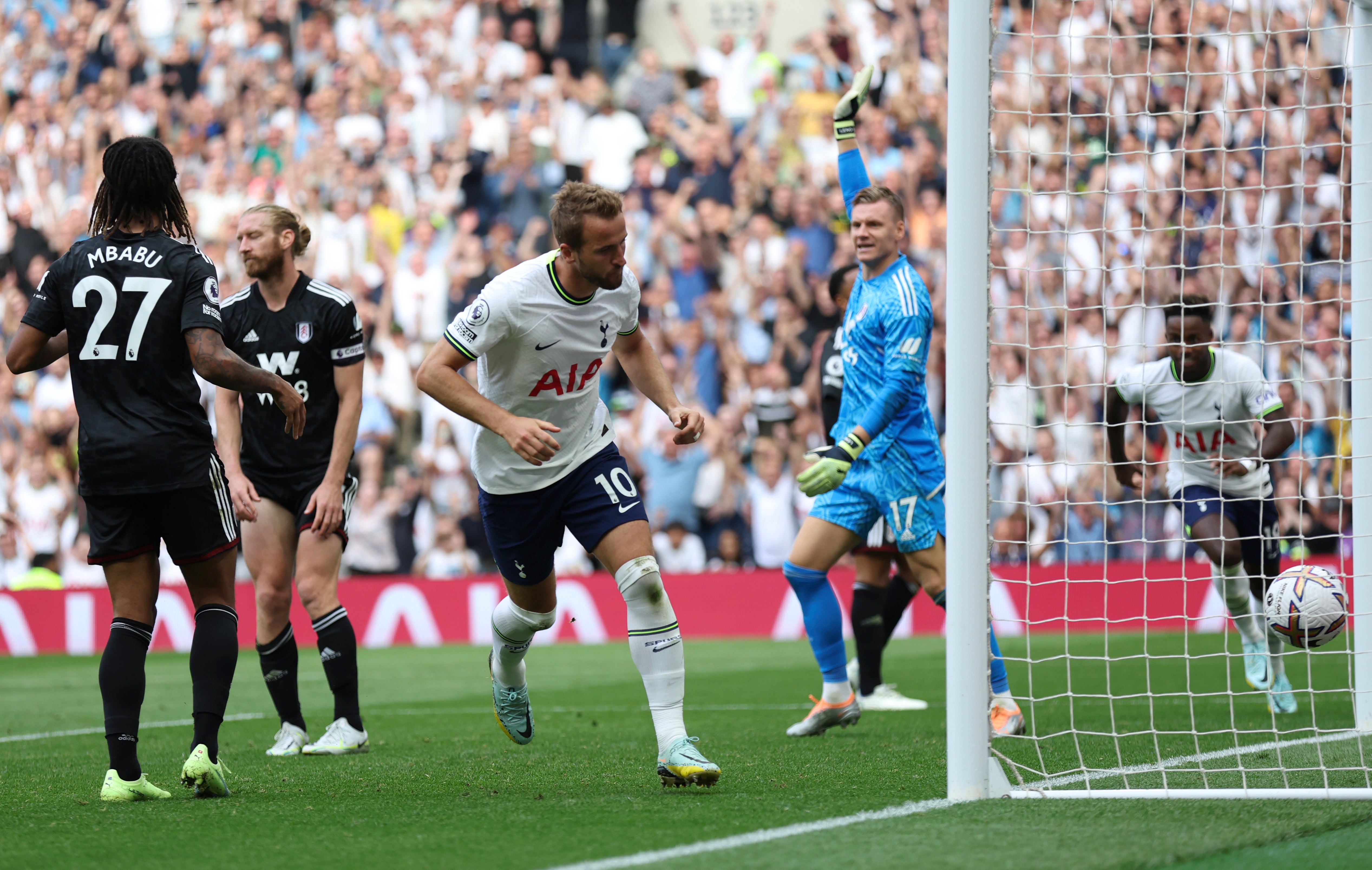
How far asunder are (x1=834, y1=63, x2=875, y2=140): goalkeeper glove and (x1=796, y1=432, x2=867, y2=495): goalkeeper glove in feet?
4.87

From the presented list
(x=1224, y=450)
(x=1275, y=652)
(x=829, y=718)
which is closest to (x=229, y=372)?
(x=829, y=718)

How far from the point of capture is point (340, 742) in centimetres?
662

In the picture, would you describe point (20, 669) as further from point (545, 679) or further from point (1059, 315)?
point (1059, 315)

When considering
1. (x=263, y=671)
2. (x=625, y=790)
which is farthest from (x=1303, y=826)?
(x=263, y=671)

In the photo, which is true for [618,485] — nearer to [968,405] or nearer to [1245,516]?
[968,405]

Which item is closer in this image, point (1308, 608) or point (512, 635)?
point (512, 635)

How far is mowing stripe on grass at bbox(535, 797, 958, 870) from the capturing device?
3.63 metres

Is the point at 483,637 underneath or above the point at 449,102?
underneath

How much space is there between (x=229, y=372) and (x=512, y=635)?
159 centimetres

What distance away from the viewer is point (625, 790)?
5.06m

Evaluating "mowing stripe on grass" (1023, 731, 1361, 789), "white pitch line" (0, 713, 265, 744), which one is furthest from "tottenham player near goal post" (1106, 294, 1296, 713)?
"white pitch line" (0, 713, 265, 744)

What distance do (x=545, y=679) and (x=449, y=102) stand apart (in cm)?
964

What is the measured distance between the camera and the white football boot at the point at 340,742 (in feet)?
21.5

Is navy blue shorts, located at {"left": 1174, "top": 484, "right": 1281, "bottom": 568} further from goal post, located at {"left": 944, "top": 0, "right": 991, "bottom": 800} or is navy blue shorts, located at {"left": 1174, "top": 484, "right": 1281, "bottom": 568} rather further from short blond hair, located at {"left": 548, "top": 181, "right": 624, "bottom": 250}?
short blond hair, located at {"left": 548, "top": 181, "right": 624, "bottom": 250}
